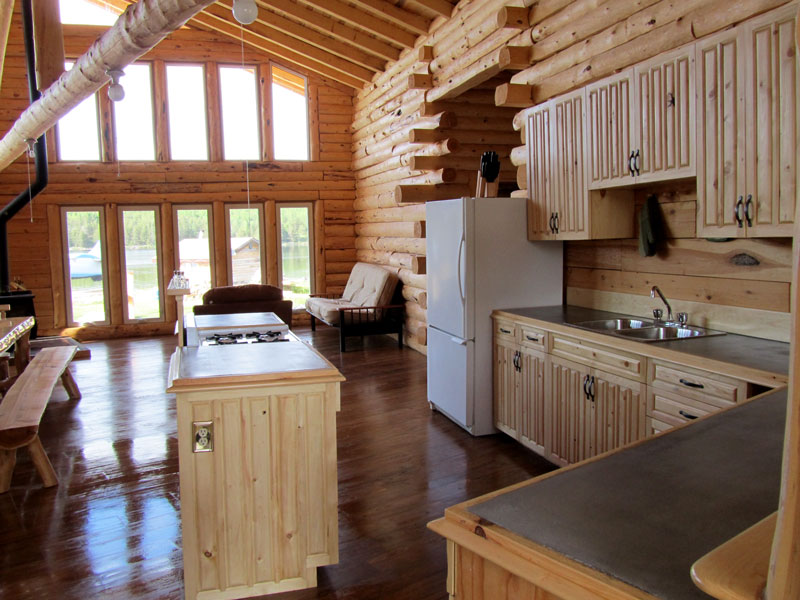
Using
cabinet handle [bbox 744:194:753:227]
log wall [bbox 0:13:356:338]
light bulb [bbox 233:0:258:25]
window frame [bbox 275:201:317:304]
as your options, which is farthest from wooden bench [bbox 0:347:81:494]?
window frame [bbox 275:201:317:304]

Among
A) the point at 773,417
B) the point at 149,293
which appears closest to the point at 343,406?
the point at 773,417

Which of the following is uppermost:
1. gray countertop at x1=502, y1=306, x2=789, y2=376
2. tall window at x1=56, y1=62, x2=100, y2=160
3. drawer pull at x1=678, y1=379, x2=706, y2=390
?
tall window at x1=56, y1=62, x2=100, y2=160

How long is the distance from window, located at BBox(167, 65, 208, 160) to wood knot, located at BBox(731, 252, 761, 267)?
8333 mm

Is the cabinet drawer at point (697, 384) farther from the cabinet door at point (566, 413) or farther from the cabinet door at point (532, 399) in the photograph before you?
the cabinet door at point (532, 399)

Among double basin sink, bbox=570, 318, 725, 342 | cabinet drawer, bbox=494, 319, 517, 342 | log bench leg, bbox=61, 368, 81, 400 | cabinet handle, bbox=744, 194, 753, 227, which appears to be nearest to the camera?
cabinet handle, bbox=744, 194, 753, 227

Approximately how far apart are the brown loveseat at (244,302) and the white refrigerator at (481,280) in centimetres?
368

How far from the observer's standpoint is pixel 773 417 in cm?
188

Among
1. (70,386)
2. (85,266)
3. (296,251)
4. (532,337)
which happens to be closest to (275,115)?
(296,251)

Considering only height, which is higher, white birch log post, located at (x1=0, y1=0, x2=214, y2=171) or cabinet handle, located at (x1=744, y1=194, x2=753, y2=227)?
white birch log post, located at (x1=0, y1=0, x2=214, y2=171)

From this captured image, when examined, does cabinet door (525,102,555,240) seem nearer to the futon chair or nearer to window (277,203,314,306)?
the futon chair

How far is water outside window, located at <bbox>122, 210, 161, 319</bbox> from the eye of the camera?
372 inches

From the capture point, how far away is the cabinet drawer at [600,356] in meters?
3.06

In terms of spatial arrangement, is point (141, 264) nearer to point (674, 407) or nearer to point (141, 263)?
point (141, 263)

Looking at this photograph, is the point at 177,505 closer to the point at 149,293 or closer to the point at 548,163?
the point at 548,163
